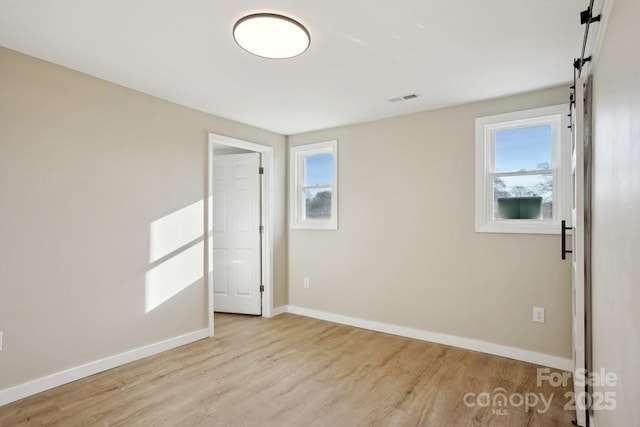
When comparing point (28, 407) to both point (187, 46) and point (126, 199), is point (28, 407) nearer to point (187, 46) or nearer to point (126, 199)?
point (126, 199)

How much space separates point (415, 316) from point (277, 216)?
220 centimetres

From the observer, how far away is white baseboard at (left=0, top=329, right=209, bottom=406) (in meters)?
2.38

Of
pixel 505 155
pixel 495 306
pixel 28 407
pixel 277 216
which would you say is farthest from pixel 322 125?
pixel 28 407

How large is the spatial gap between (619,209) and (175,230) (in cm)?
341

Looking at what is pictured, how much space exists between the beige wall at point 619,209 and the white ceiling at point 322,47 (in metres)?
0.73

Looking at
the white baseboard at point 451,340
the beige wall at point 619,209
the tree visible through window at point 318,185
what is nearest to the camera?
the beige wall at point 619,209

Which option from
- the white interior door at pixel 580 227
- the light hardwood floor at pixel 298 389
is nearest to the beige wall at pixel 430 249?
the light hardwood floor at pixel 298 389

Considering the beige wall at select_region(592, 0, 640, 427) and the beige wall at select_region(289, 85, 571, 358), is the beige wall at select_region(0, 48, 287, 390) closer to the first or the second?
the beige wall at select_region(289, 85, 571, 358)

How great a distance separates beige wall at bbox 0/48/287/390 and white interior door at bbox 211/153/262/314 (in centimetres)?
109

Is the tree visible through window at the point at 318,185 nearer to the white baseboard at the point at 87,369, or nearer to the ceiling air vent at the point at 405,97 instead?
the ceiling air vent at the point at 405,97

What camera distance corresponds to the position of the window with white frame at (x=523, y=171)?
2967 millimetres

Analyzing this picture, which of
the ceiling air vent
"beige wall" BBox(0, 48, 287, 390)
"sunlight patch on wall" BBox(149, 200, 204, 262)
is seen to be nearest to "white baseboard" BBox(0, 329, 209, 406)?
"beige wall" BBox(0, 48, 287, 390)

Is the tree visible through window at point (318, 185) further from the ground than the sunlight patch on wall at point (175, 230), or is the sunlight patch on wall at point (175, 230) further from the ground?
the tree visible through window at point (318, 185)

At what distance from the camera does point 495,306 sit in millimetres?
3248
